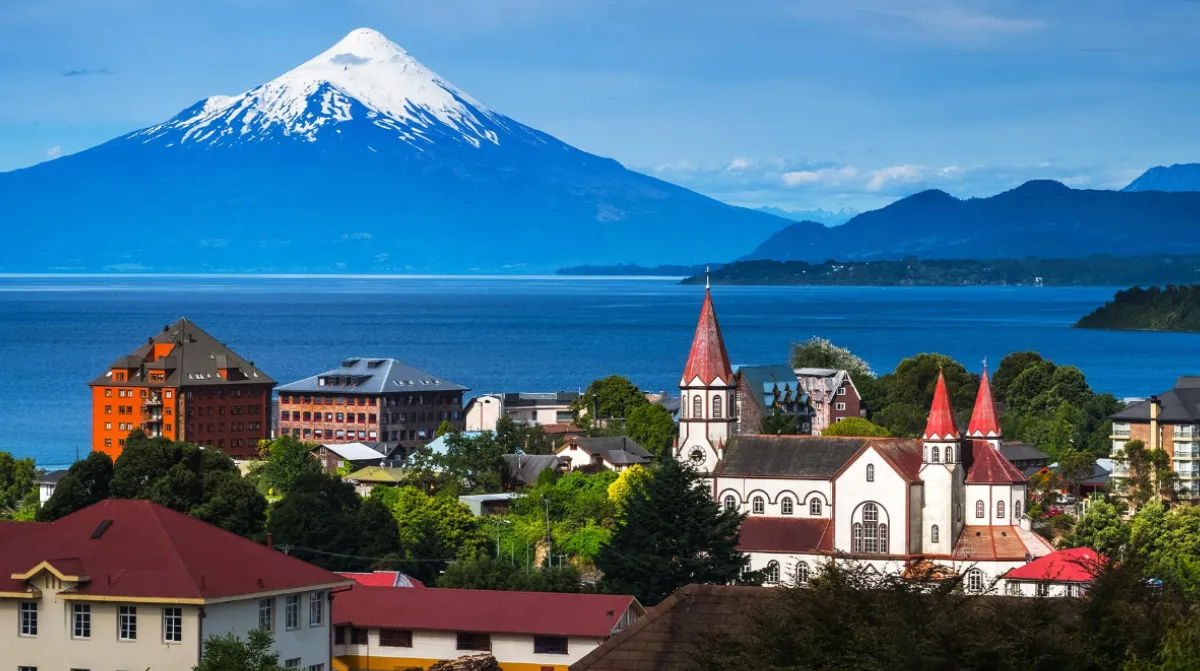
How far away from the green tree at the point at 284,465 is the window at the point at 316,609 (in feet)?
128

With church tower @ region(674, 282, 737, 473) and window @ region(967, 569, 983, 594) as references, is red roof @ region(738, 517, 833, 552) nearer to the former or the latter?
church tower @ region(674, 282, 737, 473)

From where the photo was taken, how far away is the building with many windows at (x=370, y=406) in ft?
383

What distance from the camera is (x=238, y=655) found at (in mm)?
28703

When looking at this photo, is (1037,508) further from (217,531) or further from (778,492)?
(217,531)

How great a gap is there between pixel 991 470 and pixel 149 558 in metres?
37.6

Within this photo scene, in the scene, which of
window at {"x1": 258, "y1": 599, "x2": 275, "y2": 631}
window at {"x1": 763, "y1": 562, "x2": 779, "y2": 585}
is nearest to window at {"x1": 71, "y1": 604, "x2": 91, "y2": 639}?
window at {"x1": 258, "y1": 599, "x2": 275, "y2": 631}

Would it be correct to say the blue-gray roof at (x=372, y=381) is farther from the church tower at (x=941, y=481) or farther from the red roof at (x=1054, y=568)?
the red roof at (x=1054, y=568)

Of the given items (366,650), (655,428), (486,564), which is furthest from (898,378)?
(366,650)

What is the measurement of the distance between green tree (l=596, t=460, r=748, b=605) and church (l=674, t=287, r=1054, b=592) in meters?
8.85

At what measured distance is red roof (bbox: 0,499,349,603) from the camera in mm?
31359

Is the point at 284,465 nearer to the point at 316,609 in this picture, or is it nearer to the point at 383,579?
the point at 383,579

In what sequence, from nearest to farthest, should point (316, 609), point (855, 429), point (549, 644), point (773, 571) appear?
point (316, 609)
point (549, 644)
point (773, 571)
point (855, 429)

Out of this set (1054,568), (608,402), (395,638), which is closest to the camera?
(395,638)

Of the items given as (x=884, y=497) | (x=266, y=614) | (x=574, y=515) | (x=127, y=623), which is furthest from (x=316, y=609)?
(x=574, y=515)
